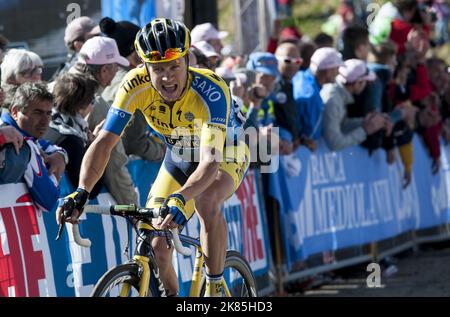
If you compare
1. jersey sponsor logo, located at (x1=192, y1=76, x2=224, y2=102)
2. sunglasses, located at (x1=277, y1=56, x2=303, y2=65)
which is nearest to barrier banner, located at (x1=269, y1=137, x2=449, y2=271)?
sunglasses, located at (x1=277, y1=56, x2=303, y2=65)

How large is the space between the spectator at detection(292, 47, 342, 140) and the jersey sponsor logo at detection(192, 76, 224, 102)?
4.26 m

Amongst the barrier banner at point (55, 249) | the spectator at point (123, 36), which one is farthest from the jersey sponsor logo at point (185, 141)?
the spectator at point (123, 36)

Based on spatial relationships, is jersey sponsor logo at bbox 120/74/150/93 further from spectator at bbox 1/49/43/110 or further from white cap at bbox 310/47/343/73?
white cap at bbox 310/47/343/73

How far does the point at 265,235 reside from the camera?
1038cm

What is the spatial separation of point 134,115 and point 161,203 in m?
1.52

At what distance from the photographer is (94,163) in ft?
20.6

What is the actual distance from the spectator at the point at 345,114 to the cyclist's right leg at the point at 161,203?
4561 millimetres

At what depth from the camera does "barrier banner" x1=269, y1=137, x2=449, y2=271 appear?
10.7m

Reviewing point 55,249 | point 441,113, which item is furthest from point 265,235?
point 441,113

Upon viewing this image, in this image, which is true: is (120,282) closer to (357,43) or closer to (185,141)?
(185,141)

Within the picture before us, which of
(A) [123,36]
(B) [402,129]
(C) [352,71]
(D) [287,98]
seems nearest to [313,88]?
(D) [287,98]

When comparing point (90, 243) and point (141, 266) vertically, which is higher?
point (90, 243)

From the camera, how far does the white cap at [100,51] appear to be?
319 inches

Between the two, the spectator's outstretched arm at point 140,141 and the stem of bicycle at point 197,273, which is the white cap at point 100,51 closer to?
the spectator's outstretched arm at point 140,141
